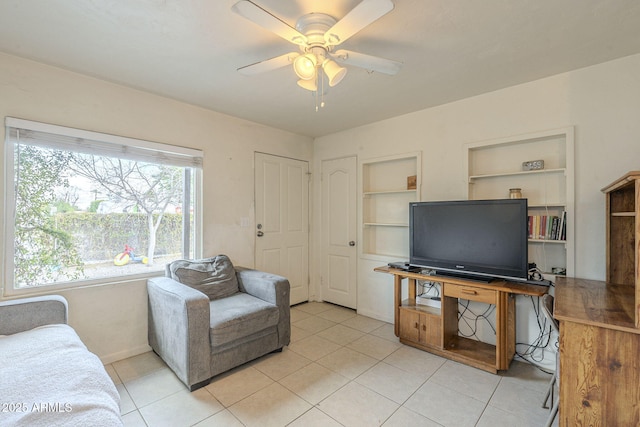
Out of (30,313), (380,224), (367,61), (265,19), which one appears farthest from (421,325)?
(30,313)

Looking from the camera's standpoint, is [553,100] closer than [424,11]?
No

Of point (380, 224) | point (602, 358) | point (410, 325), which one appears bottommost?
point (410, 325)

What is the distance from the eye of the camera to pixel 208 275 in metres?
2.71

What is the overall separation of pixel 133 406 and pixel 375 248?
274cm

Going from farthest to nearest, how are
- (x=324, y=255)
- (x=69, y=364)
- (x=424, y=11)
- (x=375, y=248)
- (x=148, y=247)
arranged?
(x=324, y=255) → (x=375, y=248) → (x=148, y=247) → (x=424, y=11) → (x=69, y=364)

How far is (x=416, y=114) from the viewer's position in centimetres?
309

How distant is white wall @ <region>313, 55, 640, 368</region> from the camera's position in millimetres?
2059

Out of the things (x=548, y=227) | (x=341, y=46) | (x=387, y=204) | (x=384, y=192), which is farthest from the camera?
(x=387, y=204)

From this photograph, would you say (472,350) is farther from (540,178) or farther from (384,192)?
(384,192)

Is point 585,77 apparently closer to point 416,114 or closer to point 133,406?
point 416,114

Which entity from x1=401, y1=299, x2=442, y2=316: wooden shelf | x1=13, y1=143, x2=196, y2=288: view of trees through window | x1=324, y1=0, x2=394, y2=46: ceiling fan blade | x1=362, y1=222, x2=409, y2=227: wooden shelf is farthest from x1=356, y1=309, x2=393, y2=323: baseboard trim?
x1=324, y1=0, x2=394, y2=46: ceiling fan blade

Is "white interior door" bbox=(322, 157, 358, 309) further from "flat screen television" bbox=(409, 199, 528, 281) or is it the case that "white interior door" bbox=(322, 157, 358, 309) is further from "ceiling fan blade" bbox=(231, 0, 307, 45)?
"ceiling fan blade" bbox=(231, 0, 307, 45)

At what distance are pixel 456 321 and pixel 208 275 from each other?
245 cm

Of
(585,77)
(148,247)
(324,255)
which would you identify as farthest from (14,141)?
(585,77)
